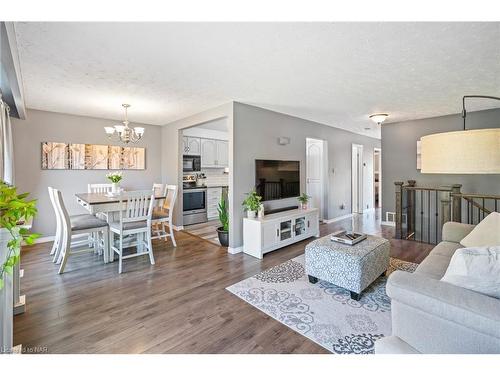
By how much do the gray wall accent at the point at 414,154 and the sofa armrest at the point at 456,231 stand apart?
2.46 metres

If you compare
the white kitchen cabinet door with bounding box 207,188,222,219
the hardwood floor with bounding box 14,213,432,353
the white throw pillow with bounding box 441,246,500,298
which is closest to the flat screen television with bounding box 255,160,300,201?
the hardwood floor with bounding box 14,213,432,353

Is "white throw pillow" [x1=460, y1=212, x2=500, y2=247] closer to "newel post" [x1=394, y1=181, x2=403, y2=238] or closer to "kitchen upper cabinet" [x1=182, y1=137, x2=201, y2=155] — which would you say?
"newel post" [x1=394, y1=181, x2=403, y2=238]

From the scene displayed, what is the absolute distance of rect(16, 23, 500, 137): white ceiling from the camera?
189cm

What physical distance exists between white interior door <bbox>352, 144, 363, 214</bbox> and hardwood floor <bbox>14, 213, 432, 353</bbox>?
3725mm

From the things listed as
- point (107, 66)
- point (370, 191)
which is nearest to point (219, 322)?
point (107, 66)

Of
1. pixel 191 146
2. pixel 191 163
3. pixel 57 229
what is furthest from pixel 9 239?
pixel 191 146

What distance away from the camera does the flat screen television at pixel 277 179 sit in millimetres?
4238

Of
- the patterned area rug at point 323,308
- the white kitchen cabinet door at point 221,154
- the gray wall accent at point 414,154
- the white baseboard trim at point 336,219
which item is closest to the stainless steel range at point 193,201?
the white kitchen cabinet door at point 221,154

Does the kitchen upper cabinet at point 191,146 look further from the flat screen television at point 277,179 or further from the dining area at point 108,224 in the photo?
the flat screen television at point 277,179

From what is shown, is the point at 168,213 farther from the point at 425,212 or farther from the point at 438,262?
the point at 425,212

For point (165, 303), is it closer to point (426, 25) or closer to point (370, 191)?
point (426, 25)

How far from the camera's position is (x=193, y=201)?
585cm
